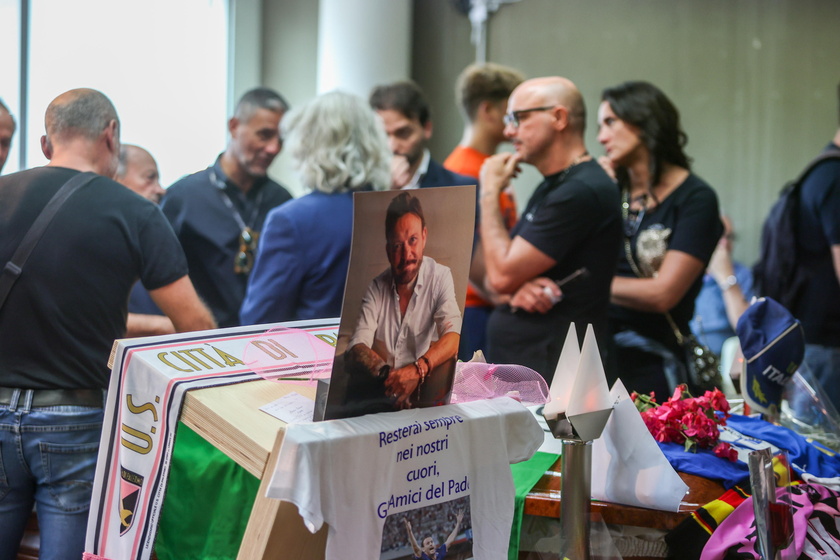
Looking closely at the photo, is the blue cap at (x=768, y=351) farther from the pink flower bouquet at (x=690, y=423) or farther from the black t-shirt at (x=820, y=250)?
the black t-shirt at (x=820, y=250)

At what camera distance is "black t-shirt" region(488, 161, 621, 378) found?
7.34ft

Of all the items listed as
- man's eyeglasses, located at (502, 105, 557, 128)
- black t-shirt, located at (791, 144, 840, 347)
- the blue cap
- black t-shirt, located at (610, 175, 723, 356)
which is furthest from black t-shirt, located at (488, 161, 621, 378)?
black t-shirt, located at (791, 144, 840, 347)

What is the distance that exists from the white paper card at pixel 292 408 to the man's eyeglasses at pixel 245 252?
1.22 meters

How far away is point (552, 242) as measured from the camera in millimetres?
2250

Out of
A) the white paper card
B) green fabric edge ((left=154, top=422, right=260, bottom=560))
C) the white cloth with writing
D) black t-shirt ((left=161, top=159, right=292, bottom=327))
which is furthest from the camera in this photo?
black t-shirt ((left=161, top=159, right=292, bottom=327))

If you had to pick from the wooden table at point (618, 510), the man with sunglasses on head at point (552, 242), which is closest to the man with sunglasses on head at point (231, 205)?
the man with sunglasses on head at point (552, 242)

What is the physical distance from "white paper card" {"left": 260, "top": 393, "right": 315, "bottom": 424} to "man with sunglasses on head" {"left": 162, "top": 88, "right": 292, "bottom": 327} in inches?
31.7

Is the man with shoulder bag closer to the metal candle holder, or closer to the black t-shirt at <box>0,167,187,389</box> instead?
the black t-shirt at <box>0,167,187,389</box>

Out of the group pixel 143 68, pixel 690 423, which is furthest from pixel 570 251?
pixel 143 68

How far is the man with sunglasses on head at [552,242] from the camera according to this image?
2.25 metres

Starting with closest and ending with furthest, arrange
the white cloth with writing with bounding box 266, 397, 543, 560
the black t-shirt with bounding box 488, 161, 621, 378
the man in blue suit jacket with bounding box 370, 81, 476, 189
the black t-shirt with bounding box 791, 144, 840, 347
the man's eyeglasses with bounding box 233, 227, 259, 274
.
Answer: the white cloth with writing with bounding box 266, 397, 543, 560 < the black t-shirt with bounding box 488, 161, 621, 378 < the man's eyeglasses with bounding box 233, 227, 259, 274 < the black t-shirt with bounding box 791, 144, 840, 347 < the man in blue suit jacket with bounding box 370, 81, 476, 189

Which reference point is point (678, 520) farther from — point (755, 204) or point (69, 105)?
point (755, 204)

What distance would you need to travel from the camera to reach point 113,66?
2318 millimetres

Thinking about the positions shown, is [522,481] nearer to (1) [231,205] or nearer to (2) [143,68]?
(1) [231,205]
